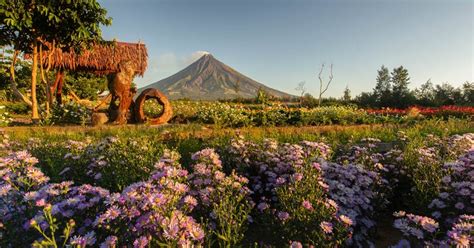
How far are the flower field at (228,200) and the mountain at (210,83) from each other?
113m

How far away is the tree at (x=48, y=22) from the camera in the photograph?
873 centimetres

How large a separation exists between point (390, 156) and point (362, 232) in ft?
5.21

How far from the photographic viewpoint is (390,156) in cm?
386

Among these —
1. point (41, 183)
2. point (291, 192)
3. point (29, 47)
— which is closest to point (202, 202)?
point (291, 192)

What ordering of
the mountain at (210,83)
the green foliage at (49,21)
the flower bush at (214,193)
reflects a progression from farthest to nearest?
the mountain at (210,83) → the green foliage at (49,21) → the flower bush at (214,193)

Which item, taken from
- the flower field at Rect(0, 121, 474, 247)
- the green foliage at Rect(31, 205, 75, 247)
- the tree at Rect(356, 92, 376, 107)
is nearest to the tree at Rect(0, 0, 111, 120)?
the flower field at Rect(0, 121, 474, 247)

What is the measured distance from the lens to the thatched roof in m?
14.8

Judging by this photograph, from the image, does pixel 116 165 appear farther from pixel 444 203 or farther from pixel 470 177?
pixel 470 177

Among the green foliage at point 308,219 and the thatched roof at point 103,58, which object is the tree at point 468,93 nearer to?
the thatched roof at point 103,58

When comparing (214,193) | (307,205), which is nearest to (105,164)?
(214,193)

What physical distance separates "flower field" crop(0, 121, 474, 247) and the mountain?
113 meters

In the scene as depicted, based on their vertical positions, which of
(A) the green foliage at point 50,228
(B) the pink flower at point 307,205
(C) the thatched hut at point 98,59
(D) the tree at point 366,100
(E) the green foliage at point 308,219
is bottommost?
(E) the green foliage at point 308,219

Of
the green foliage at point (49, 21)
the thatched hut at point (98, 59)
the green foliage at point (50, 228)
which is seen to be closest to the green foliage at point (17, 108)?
the thatched hut at point (98, 59)

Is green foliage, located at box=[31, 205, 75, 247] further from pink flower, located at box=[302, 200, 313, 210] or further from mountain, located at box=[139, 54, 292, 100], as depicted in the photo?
mountain, located at box=[139, 54, 292, 100]
